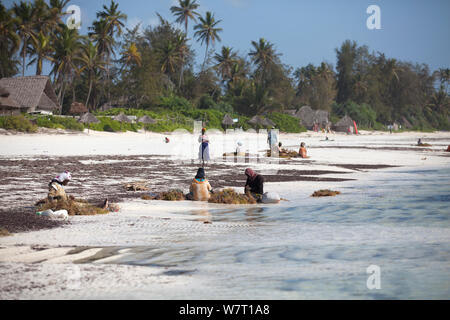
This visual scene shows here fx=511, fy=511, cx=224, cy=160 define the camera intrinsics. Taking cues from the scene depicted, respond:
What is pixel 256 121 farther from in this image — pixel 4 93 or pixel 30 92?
pixel 4 93

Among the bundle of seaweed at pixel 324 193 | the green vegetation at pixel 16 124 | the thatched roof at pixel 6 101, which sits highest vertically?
the thatched roof at pixel 6 101

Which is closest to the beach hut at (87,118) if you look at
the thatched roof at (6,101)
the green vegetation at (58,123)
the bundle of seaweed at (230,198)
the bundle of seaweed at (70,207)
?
the green vegetation at (58,123)

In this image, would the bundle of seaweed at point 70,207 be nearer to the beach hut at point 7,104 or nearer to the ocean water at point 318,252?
the ocean water at point 318,252

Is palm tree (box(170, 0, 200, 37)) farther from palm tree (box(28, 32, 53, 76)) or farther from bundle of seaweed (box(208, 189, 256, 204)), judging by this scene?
bundle of seaweed (box(208, 189, 256, 204))

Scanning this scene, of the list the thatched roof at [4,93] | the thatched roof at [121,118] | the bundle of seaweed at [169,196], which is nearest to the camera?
the bundle of seaweed at [169,196]

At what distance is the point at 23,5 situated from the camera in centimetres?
5459

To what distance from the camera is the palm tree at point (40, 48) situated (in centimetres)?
5341

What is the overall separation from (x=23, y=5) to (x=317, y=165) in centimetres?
4350

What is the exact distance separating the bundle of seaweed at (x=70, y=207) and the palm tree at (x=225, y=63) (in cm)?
7135

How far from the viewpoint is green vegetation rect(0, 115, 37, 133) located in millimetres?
34375

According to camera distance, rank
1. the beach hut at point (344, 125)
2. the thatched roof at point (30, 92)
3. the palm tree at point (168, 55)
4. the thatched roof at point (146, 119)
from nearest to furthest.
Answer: the thatched roof at point (30, 92) < the thatched roof at point (146, 119) < the palm tree at point (168, 55) < the beach hut at point (344, 125)

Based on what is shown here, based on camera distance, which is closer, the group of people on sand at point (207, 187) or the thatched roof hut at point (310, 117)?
the group of people on sand at point (207, 187)
